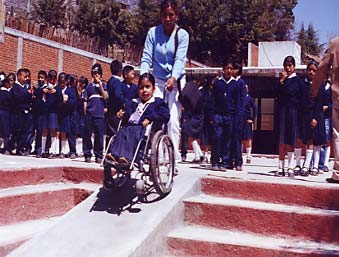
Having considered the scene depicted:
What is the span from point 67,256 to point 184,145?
20.4ft

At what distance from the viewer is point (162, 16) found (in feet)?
19.2

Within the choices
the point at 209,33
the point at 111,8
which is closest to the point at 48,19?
the point at 111,8

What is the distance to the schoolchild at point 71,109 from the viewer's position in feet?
29.3

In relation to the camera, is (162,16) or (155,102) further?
(162,16)

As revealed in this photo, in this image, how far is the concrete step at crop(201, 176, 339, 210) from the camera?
15.7 feet

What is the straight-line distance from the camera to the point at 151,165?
467cm

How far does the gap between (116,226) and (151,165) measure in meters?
0.65

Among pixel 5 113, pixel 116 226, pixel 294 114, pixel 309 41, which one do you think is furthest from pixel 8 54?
pixel 309 41

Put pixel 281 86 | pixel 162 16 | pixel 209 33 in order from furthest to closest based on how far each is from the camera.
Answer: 1. pixel 209 33
2. pixel 281 86
3. pixel 162 16

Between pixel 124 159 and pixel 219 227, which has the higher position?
pixel 124 159

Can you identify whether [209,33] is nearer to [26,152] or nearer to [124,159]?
[26,152]

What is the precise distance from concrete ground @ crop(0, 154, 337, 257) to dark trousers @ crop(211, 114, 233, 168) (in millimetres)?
1635

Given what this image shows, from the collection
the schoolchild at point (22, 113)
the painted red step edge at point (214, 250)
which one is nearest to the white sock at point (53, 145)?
the schoolchild at point (22, 113)

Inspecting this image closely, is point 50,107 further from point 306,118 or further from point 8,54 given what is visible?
point 8,54
